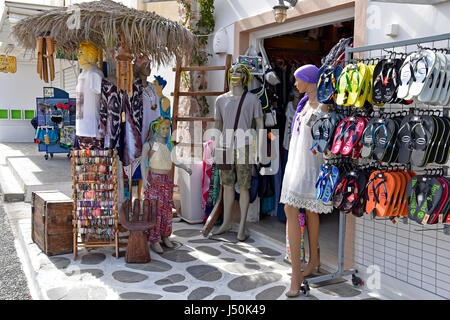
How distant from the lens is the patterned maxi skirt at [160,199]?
14.4ft

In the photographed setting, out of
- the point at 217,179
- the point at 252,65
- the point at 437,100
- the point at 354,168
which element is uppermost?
the point at 252,65

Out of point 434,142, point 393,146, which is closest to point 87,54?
point 393,146

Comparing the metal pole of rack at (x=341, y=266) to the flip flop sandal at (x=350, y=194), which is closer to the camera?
the flip flop sandal at (x=350, y=194)

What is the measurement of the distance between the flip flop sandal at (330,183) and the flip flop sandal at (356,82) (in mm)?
509

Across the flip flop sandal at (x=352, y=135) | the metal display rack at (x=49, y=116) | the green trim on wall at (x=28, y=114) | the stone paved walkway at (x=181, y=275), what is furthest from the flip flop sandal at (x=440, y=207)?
the green trim on wall at (x=28, y=114)

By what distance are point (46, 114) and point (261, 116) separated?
27.1 feet

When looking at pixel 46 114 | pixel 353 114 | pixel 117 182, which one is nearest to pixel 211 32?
pixel 117 182

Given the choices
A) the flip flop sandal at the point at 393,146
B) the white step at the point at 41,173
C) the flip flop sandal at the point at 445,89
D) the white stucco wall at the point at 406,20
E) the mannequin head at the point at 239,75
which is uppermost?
the white stucco wall at the point at 406,20

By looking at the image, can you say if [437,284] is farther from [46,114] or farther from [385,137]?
[46,114]

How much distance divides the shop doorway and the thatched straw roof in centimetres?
158

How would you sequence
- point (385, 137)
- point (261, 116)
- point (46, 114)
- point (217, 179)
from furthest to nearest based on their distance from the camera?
1. point (46, 114)
2. point (217, 179)
3. point (261, 116)
4. point (385, 137)

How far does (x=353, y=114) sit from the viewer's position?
3.26 metres

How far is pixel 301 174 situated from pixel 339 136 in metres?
0.44

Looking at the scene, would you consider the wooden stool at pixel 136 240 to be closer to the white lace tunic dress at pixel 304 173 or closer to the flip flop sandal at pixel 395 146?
the white lace tunic dress at pixel 304 173
